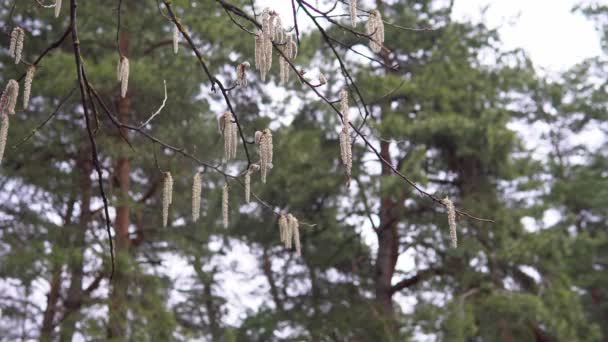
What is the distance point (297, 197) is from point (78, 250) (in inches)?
130

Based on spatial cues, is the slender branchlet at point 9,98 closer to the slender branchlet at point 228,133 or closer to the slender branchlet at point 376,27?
the slender branchlet at point 228,133

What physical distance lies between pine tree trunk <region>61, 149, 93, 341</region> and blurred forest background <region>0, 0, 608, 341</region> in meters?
0.03

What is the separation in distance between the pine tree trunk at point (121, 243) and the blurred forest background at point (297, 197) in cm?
3

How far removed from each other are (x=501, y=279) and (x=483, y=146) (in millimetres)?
1835

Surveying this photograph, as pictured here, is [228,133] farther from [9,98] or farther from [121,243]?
[121,243]

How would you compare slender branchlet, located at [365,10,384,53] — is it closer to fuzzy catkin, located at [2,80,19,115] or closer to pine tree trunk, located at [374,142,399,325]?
fuzzy catkin, located at [2,80,19,115]

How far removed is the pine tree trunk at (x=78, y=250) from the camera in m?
7.33

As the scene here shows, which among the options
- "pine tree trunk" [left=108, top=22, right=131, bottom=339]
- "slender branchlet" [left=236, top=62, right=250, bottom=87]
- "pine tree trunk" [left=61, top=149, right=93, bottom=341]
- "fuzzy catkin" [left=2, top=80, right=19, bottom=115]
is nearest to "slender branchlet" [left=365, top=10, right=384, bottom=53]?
"slender branchlet" [left=236, top=62, right=250, bottom=87]

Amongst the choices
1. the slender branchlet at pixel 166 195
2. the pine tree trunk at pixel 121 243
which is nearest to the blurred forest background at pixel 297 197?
the pine tree trunk at pixel 121 243

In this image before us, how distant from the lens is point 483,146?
30.1ft

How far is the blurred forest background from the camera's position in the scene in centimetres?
788

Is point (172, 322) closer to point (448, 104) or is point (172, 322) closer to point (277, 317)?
point (277, 317)

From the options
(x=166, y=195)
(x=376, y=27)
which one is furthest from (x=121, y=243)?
(x=376, y=27)

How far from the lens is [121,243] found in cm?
845
